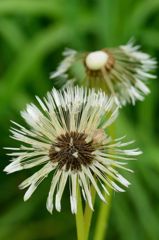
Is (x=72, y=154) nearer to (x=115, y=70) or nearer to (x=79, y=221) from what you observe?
(x=79, y=221)

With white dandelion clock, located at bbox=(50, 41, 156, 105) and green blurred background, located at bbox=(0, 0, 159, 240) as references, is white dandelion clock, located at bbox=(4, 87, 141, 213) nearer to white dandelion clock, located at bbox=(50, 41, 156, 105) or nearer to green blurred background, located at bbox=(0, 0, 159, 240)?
white dandelion clock, located at bbox=(50, 41, 156, 105)

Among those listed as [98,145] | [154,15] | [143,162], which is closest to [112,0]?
[154,15]

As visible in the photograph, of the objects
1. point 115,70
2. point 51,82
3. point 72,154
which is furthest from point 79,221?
point 51,82

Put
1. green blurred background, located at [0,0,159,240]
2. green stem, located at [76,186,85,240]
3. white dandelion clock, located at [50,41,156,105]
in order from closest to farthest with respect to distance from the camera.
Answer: green stem, located at [76,186,85,240] → white dandelion clock, located at [50,41,156,105] → green blurred background, located at [0,0,159,240]

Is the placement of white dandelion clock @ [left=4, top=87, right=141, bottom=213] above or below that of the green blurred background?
below

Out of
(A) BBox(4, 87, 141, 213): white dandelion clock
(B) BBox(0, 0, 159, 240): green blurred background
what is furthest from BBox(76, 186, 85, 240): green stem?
(B) BBox(0, 0, 159, 240): green blurred background

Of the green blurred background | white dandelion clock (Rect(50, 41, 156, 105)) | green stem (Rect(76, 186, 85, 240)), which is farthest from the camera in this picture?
the green blurred background

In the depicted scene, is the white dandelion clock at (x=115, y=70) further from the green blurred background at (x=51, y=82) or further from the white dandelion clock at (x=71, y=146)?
the green blurred background at (x=51, y=82)

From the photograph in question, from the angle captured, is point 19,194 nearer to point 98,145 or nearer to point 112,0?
point 112,0
